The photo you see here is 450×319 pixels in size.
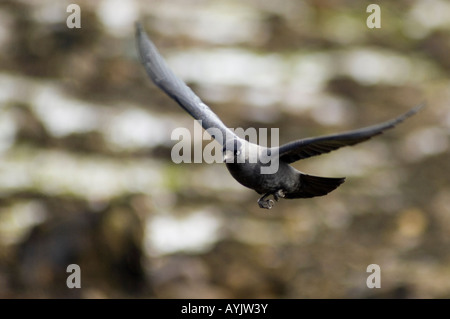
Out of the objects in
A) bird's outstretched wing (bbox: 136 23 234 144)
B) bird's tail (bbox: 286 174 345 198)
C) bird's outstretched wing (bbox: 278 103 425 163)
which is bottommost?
bird's tail (bbox: 286 174 345 198)

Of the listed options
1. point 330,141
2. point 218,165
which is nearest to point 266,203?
point 330,141

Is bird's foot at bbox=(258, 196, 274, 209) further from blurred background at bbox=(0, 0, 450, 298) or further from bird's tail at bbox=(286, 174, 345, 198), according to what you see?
blurred background at bbox=(0, 0, 450, 298)

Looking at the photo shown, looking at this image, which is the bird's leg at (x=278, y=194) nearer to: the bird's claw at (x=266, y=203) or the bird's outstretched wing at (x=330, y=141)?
the bird's claw at (x=266, y=203)

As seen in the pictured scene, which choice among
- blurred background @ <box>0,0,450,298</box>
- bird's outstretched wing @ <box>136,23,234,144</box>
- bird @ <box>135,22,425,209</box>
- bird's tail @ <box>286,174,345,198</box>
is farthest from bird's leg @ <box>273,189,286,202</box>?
blurred background @ <box>0,0,450,298</box>

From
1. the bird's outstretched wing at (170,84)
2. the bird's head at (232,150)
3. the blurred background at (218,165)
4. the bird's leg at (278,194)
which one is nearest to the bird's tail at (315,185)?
the bird's leg at (278,194)

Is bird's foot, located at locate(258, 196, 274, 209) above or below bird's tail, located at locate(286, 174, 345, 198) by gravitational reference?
below

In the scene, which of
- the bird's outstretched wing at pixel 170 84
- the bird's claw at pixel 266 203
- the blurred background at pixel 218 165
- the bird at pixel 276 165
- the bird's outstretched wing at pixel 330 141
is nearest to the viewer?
the bird's outstretched wing at pixel 330 141
